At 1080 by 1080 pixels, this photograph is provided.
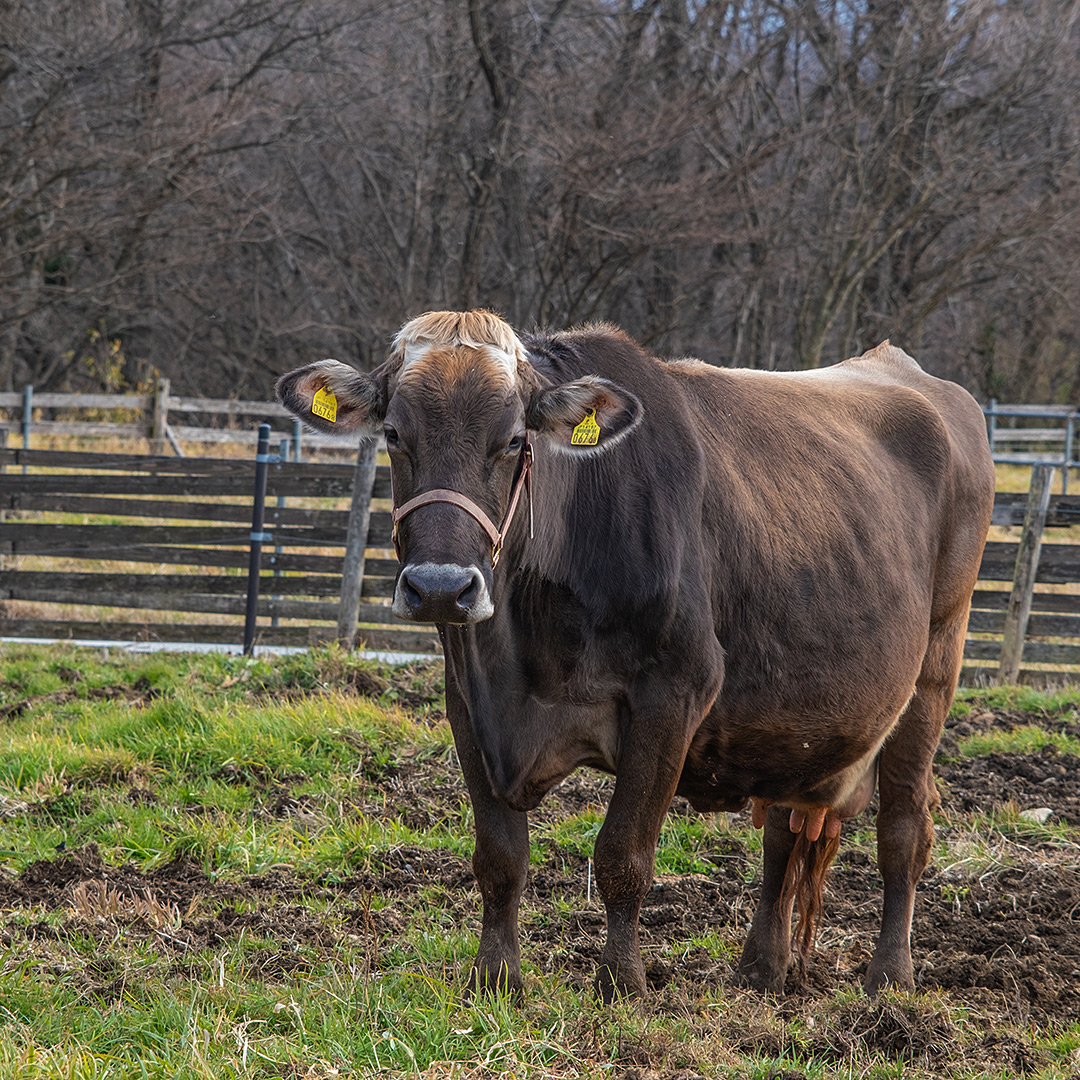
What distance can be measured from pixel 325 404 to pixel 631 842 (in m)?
1.61

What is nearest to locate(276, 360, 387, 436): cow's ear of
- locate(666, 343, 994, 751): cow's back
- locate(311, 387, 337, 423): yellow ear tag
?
locate(311, 387, 337, 423): yellow ear tag

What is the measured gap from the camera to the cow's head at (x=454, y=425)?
3021 millimetres

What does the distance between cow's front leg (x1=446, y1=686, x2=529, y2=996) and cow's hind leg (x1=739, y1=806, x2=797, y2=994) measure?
1.00 meters

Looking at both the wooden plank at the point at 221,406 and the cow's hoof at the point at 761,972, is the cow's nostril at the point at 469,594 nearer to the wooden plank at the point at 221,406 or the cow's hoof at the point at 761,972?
the cow's hoof at the point at 761,972

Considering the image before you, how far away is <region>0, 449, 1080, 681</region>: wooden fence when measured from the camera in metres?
9.03

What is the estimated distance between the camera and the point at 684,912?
472 cm

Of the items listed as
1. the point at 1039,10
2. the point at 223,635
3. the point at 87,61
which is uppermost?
the point at 1039,10

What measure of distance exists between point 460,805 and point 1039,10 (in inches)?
723

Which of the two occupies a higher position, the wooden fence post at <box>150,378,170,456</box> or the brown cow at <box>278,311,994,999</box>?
the brown cow at <box>278,311,994,999</box>

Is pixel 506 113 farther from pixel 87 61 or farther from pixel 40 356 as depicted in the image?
pixel 40 356

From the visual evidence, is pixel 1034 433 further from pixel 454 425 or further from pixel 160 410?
pixel 454 425

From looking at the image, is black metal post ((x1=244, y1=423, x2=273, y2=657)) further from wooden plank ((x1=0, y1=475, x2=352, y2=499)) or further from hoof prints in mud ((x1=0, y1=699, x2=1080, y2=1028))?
hoof prints in mud ((x1=0, y1=699, x2=1080, y2=1028))

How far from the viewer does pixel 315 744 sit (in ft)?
19.7

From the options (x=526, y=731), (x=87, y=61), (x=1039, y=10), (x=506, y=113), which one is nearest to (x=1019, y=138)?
(x=1039, y=10)
